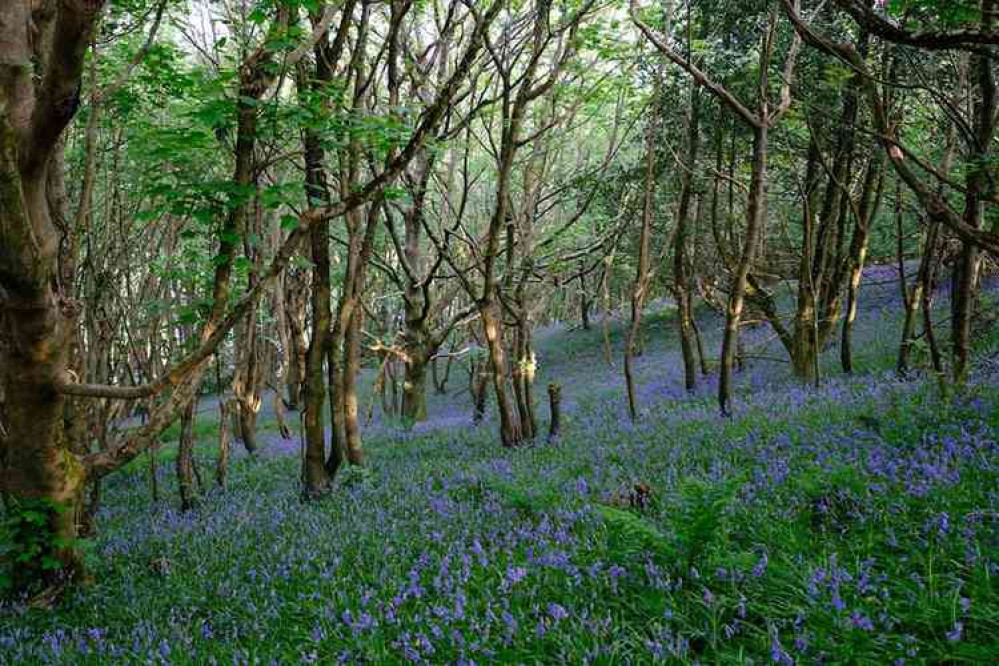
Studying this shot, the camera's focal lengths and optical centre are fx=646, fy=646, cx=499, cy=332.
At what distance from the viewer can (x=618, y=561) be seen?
4234 millimetres

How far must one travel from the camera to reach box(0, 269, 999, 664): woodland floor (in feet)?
10.4

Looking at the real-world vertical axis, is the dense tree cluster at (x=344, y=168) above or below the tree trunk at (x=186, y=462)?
above

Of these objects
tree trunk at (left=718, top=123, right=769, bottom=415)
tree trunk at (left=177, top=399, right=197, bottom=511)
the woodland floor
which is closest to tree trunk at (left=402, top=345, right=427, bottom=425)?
tree trunk at (left=177, top=399, right=197, bottom=511)

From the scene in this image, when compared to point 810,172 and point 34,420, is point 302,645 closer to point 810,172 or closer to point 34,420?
point 34,420

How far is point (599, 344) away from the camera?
3272cm

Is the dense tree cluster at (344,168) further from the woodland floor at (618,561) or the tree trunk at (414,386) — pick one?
the woodland floor at (618,561)

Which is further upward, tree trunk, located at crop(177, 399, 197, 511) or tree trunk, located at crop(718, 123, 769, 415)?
tree trunk, located at crop(718, 123, 769, 415)

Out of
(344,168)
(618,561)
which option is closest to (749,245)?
(344,168)

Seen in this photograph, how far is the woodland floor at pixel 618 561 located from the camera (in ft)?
10.4

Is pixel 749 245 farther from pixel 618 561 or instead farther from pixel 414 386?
pixel 414 386

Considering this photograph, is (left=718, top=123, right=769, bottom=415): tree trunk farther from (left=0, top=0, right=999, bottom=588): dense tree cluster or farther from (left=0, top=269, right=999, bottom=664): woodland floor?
(left=0, top=269, right=999, bottom=664): woodland floor

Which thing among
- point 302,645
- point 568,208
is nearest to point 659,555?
point 302,645

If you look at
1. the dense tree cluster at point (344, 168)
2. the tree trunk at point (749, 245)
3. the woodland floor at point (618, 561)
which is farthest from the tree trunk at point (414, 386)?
the tree trunk at point (749, 245)

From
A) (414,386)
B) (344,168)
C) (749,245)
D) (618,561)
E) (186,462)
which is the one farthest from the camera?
(414,386)
